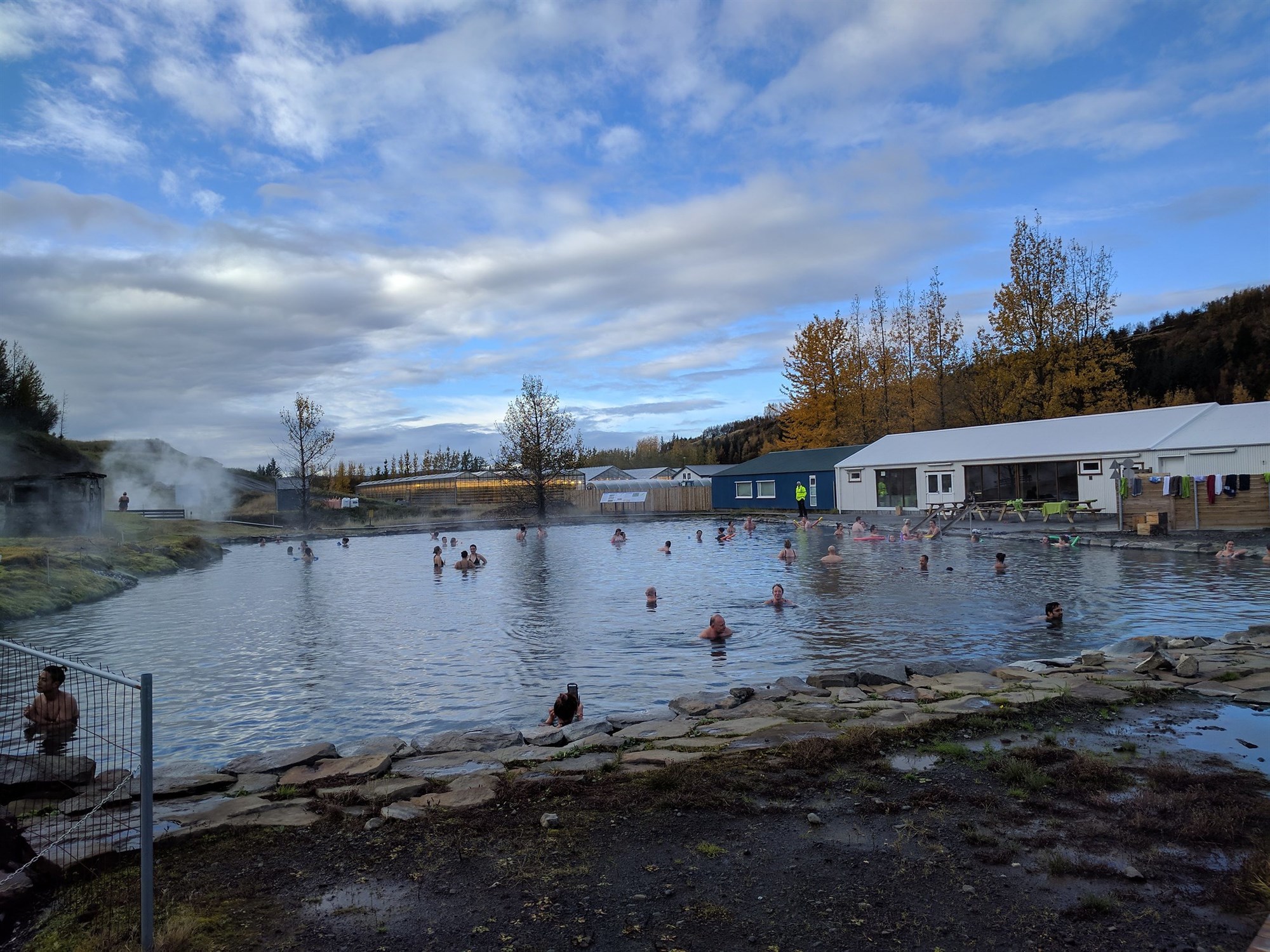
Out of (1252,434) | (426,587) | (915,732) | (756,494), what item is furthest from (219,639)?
(756,494)

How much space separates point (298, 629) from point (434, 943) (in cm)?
1370

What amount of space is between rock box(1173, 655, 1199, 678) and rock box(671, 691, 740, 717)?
4518 millimetres

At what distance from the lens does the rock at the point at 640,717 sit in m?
7.68

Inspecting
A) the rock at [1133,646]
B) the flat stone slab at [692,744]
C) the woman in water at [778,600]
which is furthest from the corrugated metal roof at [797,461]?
the flat stone slab at [692,744]

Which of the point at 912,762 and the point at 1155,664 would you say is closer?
the point at 912,762

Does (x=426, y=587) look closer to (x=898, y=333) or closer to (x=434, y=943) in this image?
(x=434, y=943)

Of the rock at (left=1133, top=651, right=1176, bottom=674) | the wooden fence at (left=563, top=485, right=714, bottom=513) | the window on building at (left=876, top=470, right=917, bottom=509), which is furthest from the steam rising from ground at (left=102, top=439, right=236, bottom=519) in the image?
the rock at (left=1133, top=651, right=1176, bottom=674)

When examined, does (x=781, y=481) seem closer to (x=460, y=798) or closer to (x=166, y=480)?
(x=460, y=798)

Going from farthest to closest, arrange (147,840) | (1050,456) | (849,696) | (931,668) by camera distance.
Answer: (1050,456) → (931,668) → (849,696) → (147,840)

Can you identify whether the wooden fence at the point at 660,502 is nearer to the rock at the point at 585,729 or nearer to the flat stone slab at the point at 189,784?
the rock at the point at 585,729

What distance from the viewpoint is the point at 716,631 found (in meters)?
13.4

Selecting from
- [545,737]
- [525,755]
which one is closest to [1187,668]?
[545,737]

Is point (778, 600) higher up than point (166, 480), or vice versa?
point (166, 480)

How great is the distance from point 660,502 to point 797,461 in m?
12.0
